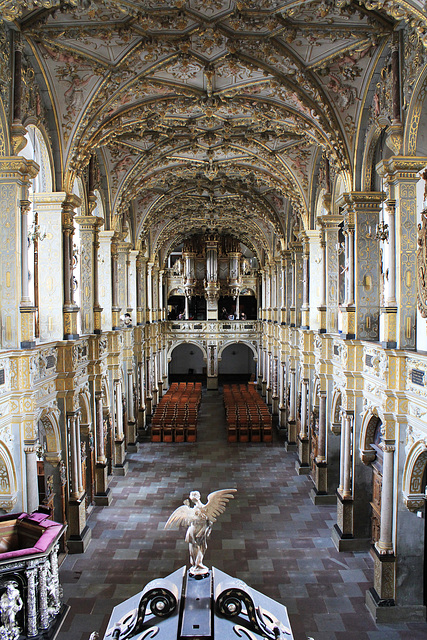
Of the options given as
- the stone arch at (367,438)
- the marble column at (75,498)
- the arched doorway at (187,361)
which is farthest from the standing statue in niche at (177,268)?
the stone arch at (367,438)

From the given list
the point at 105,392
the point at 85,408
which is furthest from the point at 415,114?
the point at 105,392

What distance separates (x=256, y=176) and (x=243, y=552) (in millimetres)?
12732

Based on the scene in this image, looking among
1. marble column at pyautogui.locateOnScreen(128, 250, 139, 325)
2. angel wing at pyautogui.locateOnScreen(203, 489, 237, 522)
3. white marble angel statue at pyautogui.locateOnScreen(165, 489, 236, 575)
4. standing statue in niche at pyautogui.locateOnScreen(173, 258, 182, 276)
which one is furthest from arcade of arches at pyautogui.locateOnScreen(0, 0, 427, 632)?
standing statue in niche at pyautogui.locateOnScreen(173, 258, 182, 276)

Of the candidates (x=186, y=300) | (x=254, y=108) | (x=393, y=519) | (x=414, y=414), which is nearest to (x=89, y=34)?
(x=254, y=108)

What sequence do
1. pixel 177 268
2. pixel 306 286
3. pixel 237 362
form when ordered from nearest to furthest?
pixel 306 286 < pixel 177 268 < pixel 237 362

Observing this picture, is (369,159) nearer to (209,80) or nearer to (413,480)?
(209,80)

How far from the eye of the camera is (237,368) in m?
39.7

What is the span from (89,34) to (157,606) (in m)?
9.58

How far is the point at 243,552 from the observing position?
11.2 m

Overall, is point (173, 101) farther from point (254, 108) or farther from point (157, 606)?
point (157, 606)

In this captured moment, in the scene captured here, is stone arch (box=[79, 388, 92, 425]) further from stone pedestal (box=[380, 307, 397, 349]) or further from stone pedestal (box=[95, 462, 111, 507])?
stone pedestal (box=[380, 307, 397, 349])

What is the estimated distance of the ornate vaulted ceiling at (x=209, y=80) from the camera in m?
8.15

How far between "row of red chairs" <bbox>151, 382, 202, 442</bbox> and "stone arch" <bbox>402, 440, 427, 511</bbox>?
45.2 ft

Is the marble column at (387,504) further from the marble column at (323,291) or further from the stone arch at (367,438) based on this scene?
the marble column at (323,291)
